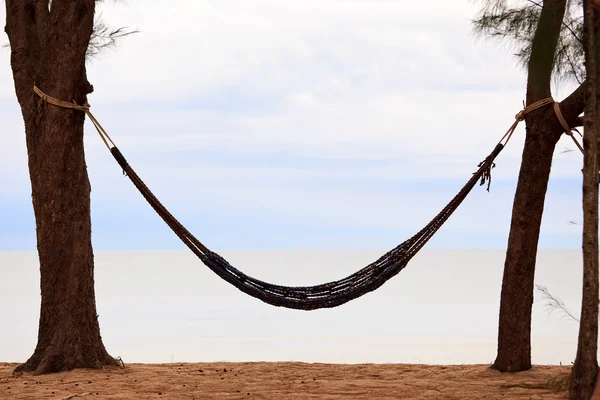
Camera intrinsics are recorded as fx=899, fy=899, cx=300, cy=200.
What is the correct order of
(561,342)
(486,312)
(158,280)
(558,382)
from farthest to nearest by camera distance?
(158,280)
(486,312)
(561,342)
(558,382)

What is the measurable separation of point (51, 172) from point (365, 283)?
6.43 ft

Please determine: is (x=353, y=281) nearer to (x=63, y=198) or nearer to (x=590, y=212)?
(x=590, y=212)

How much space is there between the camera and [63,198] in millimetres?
5312

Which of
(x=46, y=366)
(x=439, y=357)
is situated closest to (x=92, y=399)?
(x=46, y=366)

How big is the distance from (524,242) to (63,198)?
106 inches

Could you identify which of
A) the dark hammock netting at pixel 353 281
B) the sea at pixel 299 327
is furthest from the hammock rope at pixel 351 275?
the sea at pixel 299 327

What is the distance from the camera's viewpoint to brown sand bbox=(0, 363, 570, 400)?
456 cm

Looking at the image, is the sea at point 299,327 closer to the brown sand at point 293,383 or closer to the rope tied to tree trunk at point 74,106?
the brown sand at point 293,383

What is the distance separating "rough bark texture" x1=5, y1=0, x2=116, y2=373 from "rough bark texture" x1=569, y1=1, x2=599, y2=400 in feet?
9.22

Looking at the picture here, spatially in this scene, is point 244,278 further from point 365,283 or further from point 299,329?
point 299,329

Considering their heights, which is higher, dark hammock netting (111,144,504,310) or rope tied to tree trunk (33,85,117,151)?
rope tied to tree trunk (33,85,117,151)

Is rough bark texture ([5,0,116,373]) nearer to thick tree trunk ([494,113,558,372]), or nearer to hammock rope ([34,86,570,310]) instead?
hammock rope ([34,86,570,310])

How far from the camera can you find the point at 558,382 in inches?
188

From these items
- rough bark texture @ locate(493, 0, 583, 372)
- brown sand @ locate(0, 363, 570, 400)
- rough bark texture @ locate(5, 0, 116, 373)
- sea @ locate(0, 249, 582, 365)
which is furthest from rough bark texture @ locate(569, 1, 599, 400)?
rough bark texture @ locate(5, 0, 116, 373)
